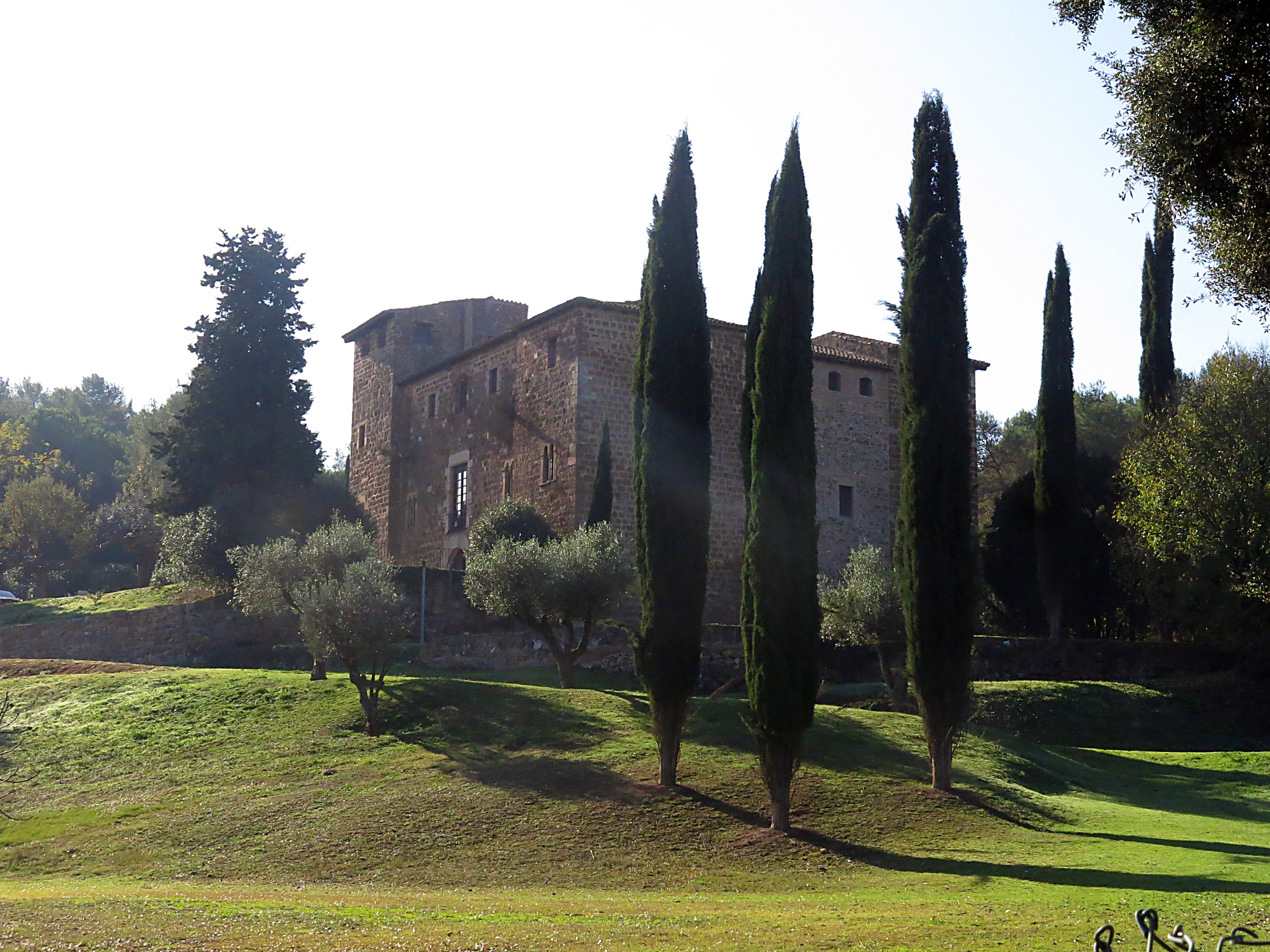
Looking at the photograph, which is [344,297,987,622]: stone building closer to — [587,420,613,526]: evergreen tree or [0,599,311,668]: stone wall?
[587,420,613,526]: evergreen tree

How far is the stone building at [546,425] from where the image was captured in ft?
130

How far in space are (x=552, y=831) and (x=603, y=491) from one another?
59.8 ft

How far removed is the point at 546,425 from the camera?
134ft

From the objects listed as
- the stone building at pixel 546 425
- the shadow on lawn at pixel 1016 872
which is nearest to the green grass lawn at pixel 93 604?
the stone building at pixel 546 425

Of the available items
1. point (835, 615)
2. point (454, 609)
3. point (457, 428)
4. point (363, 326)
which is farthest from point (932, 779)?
point (363, 326)

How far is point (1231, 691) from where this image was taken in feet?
104

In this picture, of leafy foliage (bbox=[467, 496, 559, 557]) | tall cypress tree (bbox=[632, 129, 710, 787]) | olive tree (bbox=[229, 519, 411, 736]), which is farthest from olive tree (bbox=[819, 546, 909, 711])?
olive tree (bbox=[229, 519, 411, 736])

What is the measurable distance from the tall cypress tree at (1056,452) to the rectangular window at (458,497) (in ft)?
65.3

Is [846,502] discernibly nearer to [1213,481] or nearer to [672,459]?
[1213,481]

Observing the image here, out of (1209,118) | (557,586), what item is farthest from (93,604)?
(1209,118)

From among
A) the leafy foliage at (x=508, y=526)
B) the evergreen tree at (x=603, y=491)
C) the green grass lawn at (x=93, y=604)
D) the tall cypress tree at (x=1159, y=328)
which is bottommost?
the green grass lawn at (x=93, y=604)

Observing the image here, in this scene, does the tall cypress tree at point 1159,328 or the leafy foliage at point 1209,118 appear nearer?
the leafy foliage at point 1209,118

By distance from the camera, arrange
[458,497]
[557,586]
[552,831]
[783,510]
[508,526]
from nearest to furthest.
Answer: [552,831] < [783,510] < [557,586] < [508,526] < [458,497]

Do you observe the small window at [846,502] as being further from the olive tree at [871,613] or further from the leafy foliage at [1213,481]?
the olive tree at [871,613]
